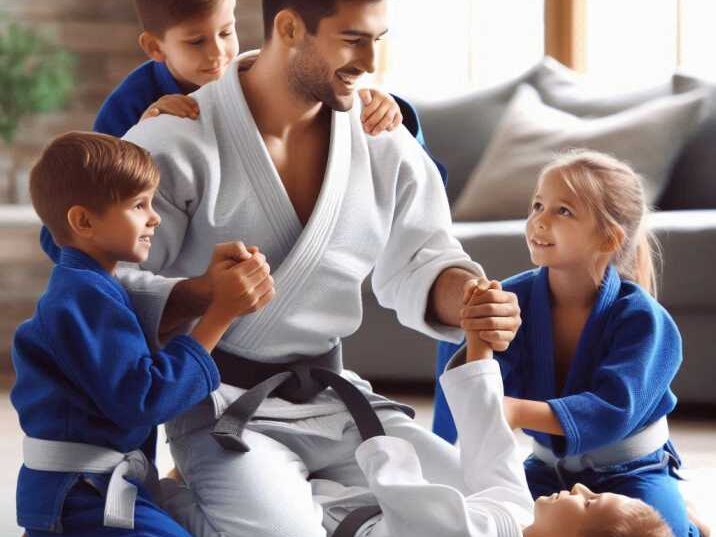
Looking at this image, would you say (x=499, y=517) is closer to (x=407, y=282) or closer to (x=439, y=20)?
(x=407, y=282)

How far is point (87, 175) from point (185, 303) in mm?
209

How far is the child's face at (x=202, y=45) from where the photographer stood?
2027 mm

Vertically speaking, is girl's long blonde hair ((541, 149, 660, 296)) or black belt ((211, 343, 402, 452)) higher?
girl's long blonde hair ((541, 149, 660, 296))

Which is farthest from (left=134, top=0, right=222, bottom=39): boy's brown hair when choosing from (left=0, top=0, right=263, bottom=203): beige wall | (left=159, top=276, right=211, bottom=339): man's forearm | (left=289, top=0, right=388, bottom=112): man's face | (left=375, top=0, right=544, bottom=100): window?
(left=0, top=0, right=263, bottom=203): beige wall

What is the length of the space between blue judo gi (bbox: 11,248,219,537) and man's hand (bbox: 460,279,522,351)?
0.37 meters

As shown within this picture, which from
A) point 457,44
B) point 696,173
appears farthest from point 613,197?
point 457,44

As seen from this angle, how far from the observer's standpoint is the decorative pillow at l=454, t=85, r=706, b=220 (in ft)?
11.9

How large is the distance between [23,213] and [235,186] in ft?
9.83

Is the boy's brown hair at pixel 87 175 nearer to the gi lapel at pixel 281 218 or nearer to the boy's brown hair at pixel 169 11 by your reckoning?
the gi lapel at pixel 281 218

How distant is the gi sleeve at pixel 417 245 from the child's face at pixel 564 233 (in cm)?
15

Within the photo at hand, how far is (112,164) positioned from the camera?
1.57 m

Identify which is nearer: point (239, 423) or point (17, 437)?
point (239, 423)

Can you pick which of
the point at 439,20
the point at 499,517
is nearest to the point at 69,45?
the point at 439,20

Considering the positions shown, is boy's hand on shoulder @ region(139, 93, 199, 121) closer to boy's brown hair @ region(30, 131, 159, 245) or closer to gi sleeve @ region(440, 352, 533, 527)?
boy's brown hair @ region(30, 131, 159, 245)
